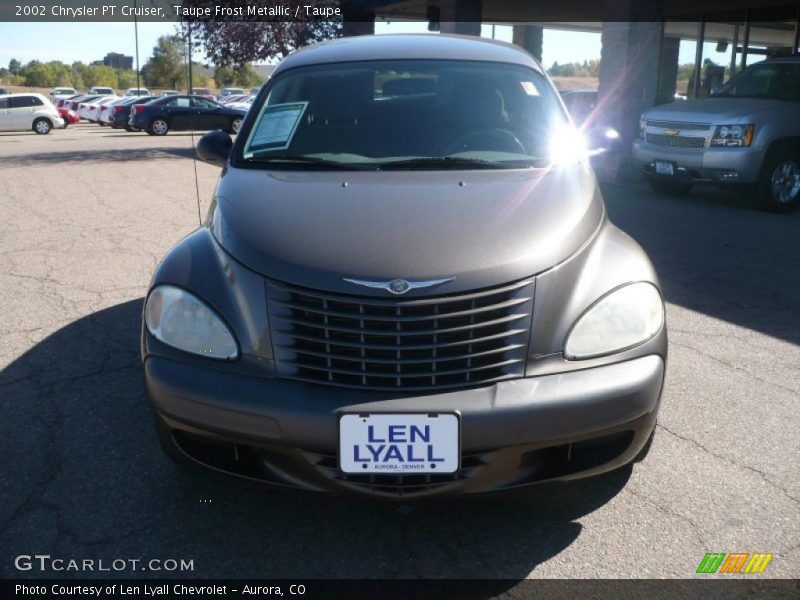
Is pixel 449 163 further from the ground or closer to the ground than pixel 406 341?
further from the ground

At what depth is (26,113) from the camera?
1204 inches

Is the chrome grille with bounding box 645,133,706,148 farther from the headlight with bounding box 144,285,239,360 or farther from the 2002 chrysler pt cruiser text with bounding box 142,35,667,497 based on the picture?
the headlight with bounding box 144,285,239,360

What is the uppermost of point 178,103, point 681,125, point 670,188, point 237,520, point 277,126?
point 277,126

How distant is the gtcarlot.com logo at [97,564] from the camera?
2541 millimetres

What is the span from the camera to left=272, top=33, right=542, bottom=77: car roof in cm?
401

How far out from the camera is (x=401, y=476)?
2453mm

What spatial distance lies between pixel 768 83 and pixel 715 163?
72.2 inches

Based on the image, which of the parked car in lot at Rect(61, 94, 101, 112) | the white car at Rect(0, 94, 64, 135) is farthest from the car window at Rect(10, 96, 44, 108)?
the parked car in lot at Rect(61, 94, 101, 112)

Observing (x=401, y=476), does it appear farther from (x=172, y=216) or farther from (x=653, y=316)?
(x=172, y=216)

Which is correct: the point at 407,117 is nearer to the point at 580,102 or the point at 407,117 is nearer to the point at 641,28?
the point at 641,28

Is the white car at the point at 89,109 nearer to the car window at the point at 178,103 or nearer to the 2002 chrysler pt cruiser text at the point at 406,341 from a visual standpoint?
the car window at the point at 178,103

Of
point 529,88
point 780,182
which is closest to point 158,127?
point 780,182

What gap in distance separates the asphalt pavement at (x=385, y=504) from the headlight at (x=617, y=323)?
18.5 inches

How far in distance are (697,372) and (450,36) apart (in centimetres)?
228
